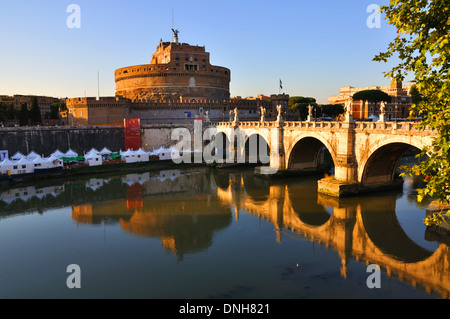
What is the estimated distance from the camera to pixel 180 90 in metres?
59.8

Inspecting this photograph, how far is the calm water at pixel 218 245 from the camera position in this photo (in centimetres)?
1186

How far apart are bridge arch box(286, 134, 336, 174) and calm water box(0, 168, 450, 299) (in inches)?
174

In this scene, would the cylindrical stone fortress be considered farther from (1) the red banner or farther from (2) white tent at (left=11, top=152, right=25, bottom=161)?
(2) white tent at (left=11, top=152, right=25, bottom=161)

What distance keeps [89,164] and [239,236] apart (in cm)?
2338

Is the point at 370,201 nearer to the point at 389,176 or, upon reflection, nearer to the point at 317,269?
the point at 389,176

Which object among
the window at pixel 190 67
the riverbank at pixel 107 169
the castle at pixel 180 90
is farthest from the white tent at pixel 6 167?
the window at pixel 190 67

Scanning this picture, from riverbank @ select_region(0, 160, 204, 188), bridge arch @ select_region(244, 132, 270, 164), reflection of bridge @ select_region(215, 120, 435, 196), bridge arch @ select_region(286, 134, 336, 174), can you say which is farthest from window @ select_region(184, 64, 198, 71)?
reflection of bridge @ select_region(215, 120, 435, 196)

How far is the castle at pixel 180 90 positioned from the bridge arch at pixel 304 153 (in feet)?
77.2

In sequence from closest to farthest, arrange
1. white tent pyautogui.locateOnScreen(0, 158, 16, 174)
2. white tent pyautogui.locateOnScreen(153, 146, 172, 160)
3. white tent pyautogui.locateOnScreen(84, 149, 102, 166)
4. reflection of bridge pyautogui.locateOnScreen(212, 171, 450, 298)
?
reflection of bridge pyautogui.locateOnScreen(212, 171, 450, 298), white tent pyautogui.locateOnScreen(0, 158, 16, 174), white tent pyautogui.locateOnScreen(84, 149, 102, 166), white tent pyautogui.locateOnScreen(153, 146, 172, 160)

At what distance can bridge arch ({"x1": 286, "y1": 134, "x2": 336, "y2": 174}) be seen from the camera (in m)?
29.5

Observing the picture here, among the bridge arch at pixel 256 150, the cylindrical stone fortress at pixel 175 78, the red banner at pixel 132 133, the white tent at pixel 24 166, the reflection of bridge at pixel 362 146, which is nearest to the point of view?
the reflection of bridge at pixel 362 146

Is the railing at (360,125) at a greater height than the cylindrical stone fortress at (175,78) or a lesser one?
lesser

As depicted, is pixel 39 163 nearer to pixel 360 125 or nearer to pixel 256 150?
pixel 256 150

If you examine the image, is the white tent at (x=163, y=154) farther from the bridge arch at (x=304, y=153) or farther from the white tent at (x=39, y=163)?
the bridge arch at (x=304, y=153)
